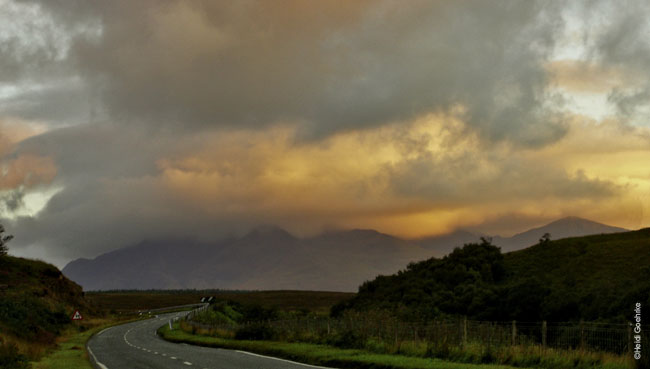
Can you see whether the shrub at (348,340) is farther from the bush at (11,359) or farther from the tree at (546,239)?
the tree at (546,239)

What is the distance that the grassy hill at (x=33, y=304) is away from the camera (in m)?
56.3

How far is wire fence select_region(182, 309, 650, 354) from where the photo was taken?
3006 centimetres

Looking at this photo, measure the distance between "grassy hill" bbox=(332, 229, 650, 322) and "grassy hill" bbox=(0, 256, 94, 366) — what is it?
35987 mm

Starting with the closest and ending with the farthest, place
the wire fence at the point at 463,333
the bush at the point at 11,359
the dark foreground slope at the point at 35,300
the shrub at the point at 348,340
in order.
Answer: the wire fence at the point at 463,333 → the bush at the point at 11,359 → the shrub at the point at 348,340 → the dark foreground slope at the point at 35,300

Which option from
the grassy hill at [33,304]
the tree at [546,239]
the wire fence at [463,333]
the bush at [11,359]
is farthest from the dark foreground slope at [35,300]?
the tree at [546,239]

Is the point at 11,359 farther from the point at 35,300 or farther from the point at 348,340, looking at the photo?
the point at 35,300

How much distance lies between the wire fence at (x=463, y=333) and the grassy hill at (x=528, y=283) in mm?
4778

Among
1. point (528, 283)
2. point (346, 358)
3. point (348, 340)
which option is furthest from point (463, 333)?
point (528, 283)

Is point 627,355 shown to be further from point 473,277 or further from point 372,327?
point 473,277

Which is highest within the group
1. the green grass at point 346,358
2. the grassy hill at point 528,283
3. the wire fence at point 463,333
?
the grassy hill at point 528,283

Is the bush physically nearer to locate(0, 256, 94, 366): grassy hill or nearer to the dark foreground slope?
locate(0, 256, 94, 366): grassy hill

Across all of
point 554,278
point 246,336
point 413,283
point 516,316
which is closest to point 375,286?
point 413,283

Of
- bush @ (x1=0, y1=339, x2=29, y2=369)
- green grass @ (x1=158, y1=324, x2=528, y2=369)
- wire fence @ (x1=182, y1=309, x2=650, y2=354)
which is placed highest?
wire fence @ (x1=182, y1=309, x2=650, y2=354)

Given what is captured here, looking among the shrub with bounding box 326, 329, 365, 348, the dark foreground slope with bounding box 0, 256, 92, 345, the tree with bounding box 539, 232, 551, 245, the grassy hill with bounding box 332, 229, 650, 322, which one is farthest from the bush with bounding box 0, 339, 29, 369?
the tree with bounding box 539, 232, 551, 245
